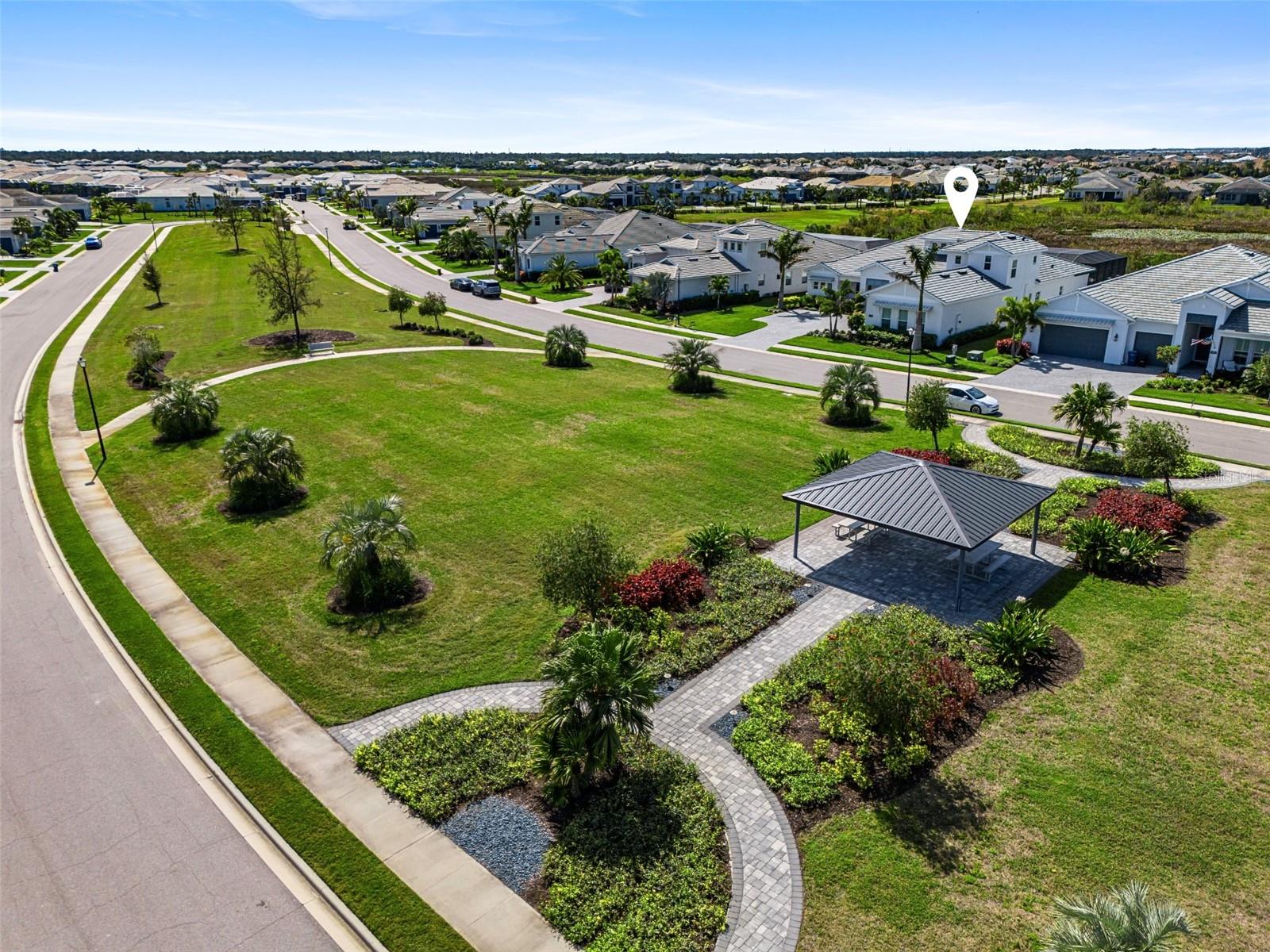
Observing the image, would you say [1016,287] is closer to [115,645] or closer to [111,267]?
Result: [115,645]

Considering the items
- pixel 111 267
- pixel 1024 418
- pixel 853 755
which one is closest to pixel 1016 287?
pixel 1024 418

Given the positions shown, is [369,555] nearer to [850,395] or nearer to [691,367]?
[850,395]

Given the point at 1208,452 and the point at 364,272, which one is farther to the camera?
the point at 364,272

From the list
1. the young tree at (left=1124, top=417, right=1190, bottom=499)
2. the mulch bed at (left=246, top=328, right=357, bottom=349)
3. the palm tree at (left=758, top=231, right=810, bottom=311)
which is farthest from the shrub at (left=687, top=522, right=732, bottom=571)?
the palm tree at (left=758, top=231, right=810, bottom=311)

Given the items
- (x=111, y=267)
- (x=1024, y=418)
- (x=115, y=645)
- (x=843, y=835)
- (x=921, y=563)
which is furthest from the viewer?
(x=111, y=267)

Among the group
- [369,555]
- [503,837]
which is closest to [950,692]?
[503,837]

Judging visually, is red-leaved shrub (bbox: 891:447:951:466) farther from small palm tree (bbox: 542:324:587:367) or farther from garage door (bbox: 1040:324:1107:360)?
garage door (bbox: 1040:324:1107:360)
